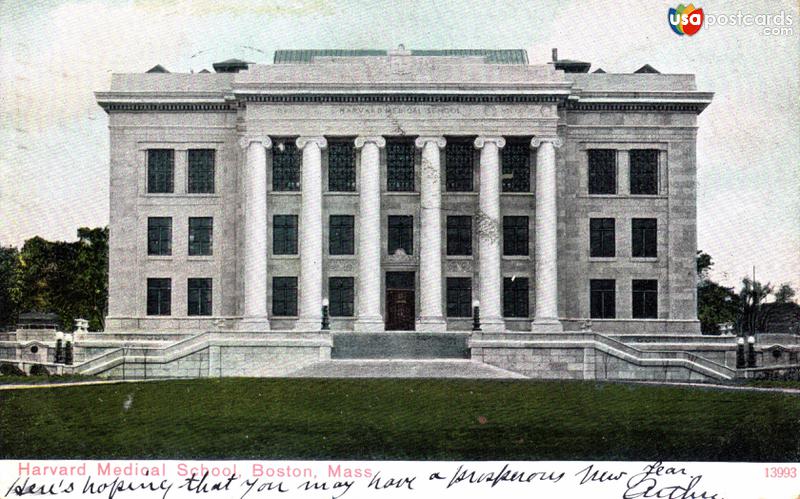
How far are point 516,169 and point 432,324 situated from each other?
8.79 meters

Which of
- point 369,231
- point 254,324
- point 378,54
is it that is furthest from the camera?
point 378,54

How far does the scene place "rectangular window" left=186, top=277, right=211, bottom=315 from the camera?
192 feet

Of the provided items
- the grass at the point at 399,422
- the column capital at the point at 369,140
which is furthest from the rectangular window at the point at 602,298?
the grass at the point at 399,422

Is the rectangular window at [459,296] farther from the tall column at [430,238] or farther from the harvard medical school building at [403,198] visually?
the tall column at [430,238]

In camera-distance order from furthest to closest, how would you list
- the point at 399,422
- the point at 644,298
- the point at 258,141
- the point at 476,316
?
1. the point at 644,298
2. the point at 258,141
3. the point at 476,316
4. the point at 399,422

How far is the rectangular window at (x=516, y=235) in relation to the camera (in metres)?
58.3

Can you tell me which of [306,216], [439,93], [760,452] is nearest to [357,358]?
[306,216]

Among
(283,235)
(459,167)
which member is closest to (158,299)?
(283,235)

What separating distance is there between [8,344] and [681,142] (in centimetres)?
3332

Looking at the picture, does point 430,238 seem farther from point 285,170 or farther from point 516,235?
point 285,170

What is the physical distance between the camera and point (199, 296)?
58.7 metres

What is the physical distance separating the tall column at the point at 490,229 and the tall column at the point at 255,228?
406 inches

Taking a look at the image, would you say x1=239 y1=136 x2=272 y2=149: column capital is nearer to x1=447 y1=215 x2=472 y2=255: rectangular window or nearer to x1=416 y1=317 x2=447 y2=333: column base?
x1=447 y1=215 x2=472 y2=255: rectangular window

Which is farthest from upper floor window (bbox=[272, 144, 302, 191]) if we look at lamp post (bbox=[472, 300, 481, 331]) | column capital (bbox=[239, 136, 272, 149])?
lamp post (bbox=[472, 300, 481, 331])
